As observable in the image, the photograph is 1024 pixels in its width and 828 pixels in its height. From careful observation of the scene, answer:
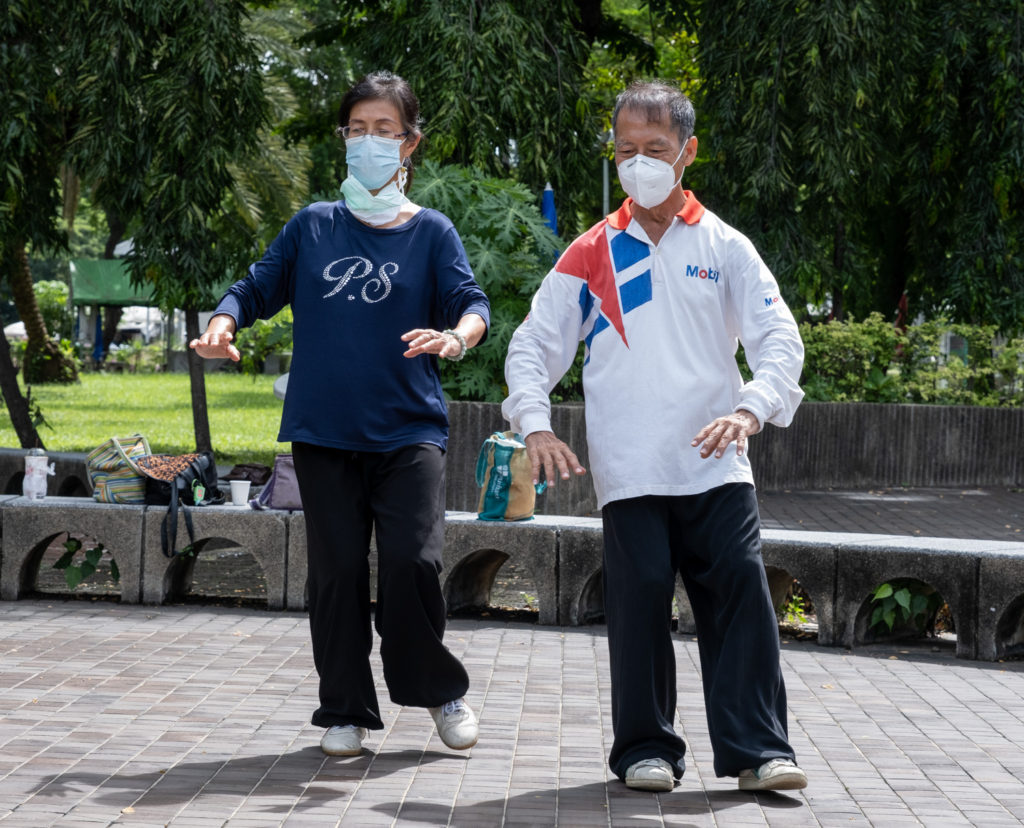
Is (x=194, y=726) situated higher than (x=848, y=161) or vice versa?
(x=848, y=161)

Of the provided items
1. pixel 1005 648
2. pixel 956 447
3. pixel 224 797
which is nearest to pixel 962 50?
pixel 956 447

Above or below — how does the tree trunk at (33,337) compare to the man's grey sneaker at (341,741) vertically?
above

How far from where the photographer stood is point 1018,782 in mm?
4422

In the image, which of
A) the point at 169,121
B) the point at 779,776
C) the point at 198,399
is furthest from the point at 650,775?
the point at 198,399

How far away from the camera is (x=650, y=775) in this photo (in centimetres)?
405

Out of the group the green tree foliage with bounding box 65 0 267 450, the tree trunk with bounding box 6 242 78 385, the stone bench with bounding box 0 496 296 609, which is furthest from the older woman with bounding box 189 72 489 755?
the tree trunk with bounding box 6 242 78 385

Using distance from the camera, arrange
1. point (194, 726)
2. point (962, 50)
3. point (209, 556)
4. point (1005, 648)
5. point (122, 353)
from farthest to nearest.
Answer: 1. point (122, 353)
2. point (962, 50)
3. point (209, 556)
4. point (1005, 648)
5. point (194, 726)

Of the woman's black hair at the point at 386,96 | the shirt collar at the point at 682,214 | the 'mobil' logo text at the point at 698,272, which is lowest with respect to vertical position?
the 'mobil' logo text at the point at 698,272

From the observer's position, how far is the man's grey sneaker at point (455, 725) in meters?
4.46

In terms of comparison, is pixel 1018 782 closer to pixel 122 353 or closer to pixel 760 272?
pixel 760 272

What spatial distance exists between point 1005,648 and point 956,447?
8427 millimetres

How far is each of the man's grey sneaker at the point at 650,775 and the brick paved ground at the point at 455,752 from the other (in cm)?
3

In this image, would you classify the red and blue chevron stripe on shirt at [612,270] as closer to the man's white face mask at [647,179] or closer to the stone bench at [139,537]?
the man's white face mask at [647,179]

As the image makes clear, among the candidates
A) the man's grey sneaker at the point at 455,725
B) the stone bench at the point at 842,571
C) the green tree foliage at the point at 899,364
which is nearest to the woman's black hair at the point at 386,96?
the man's grey sneaker at the point at 455,725
